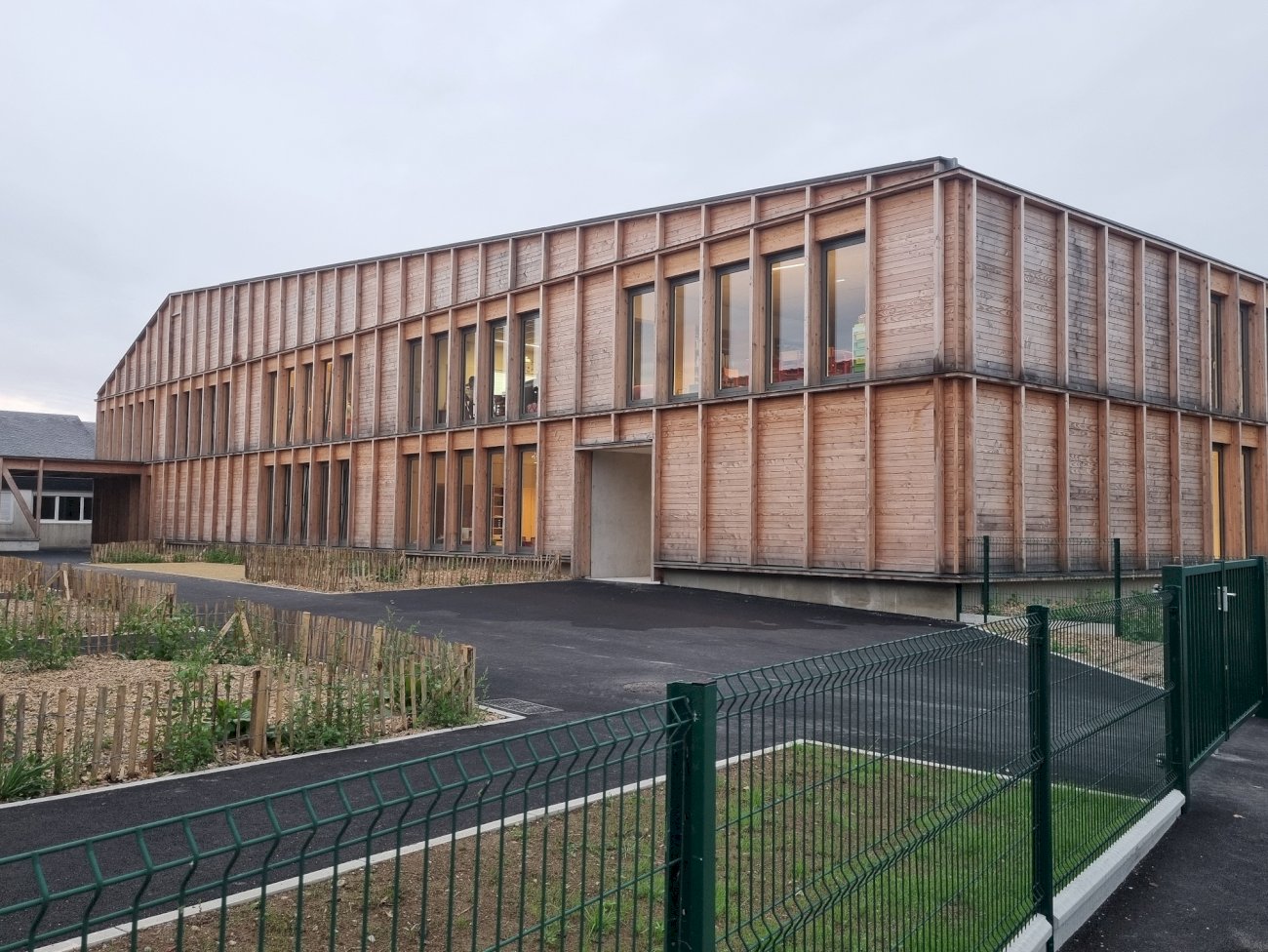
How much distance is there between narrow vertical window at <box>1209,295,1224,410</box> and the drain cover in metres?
22.9

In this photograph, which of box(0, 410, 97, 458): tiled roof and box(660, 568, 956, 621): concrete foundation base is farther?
box(0, 410, 97, 458): tiled roof

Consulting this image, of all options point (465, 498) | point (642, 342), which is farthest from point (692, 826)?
point (465, 498)

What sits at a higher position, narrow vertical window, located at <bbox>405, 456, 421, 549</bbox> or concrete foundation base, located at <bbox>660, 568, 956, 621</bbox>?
narrow vertical window, located at <bbox>405, 456, 421, 549</bbox>

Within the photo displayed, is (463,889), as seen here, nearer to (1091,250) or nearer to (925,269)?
(925,269)

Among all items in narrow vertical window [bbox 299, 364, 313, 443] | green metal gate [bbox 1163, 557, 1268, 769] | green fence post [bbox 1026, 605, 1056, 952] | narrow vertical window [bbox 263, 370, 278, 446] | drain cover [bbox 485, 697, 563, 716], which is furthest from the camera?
narrow vertical window [bbox 263, 370, 278, 446]

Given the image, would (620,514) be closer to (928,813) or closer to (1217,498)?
(1217,498)

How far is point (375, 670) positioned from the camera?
9492mm

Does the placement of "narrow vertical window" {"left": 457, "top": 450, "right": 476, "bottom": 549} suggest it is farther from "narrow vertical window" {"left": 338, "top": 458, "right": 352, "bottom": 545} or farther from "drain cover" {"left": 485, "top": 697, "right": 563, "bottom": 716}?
"drain cover" {"left": 485, "top": 697, "right": 563, "bottom": 716}

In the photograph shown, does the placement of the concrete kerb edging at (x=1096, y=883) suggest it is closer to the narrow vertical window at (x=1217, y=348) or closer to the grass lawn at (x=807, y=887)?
the grass lawn at (x=807, y=887)

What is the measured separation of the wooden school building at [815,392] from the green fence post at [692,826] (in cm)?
1638

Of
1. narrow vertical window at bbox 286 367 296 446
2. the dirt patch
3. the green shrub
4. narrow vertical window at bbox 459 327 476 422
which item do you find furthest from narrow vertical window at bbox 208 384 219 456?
the green shrub

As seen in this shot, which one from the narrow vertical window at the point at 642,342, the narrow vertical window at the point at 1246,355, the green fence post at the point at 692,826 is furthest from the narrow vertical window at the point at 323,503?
the green fence post at the point at 692,826

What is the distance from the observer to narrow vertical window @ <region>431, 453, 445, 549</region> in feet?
99.3

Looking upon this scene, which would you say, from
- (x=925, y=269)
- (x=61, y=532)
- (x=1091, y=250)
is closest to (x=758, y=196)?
(x=925, y=269)
